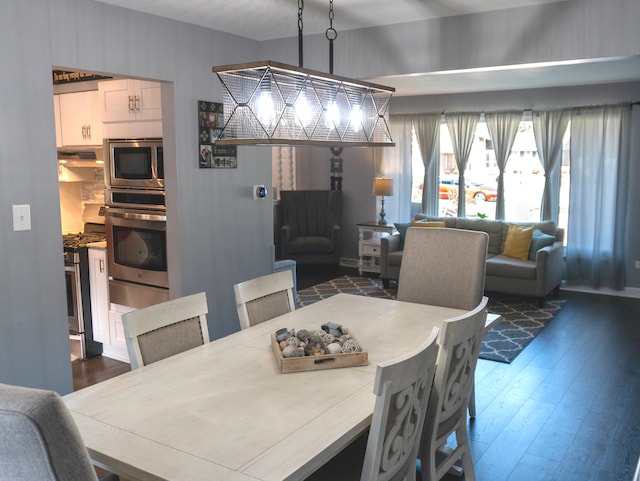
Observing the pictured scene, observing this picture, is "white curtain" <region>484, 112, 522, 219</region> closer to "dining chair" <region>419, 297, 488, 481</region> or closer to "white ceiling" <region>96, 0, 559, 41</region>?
"white ceiling" <region>96, 0, 559, 41</region>

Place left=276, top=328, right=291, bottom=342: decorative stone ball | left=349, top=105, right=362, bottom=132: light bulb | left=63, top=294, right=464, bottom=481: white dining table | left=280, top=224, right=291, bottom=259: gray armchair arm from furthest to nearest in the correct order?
left=280, top=224, right=291, bottom=259: gray armchair arm, left=349, top=105, right=362, bottom=132: light bulb, left=276, top=328, right=291, bottom=342: decorative stone ball, left=63, top=294, right=464, bottom=481: white dining table

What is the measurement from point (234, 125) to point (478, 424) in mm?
2309

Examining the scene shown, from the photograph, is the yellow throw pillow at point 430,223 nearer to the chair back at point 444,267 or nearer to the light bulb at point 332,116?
the chair back at point 444,267

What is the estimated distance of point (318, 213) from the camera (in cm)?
836

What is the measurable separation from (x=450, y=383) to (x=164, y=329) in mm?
1212

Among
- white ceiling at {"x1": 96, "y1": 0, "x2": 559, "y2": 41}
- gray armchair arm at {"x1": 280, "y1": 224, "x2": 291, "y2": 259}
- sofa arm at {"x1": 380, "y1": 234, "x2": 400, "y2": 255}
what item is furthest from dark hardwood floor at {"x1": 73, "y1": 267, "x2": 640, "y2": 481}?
gray armchair arm at {"x1": 280, "y1": 224, "x2": 291, "y2": 259}

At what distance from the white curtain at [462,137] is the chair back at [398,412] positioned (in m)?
6.01

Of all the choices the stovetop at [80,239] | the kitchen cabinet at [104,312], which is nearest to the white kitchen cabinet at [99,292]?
the kitchen cabinet at [104,312]

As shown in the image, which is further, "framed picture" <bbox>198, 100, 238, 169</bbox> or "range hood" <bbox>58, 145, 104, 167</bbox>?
"range hood" <bbox>58, 145, 104, 167</bbox>

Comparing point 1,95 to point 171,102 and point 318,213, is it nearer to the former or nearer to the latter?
point 171,102

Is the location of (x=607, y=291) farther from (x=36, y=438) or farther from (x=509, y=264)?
(x=36, y=438)

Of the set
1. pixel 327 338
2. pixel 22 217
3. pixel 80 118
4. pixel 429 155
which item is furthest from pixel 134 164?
pixel 429 155

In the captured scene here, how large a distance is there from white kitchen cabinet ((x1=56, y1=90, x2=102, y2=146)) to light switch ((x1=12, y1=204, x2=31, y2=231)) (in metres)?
1.58

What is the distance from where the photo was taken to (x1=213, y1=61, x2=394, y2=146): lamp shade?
2.21 metres
